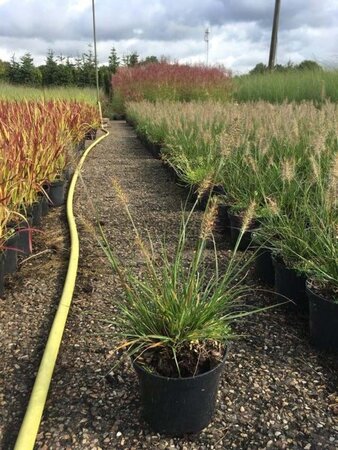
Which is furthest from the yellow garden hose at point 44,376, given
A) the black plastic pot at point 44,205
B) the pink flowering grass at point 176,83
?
the pink flowering grass at point 176,83

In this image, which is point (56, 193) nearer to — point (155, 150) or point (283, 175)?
point (283, 175)

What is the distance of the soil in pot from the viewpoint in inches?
57.0

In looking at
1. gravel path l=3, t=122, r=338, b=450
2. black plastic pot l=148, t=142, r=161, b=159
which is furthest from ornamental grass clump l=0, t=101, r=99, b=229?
black plastic pot l=148, t=142, r=161, b=159

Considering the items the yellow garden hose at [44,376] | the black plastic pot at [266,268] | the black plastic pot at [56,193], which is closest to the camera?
the yellow garden hose at [44,376]

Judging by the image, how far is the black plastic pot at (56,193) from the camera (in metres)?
4.19

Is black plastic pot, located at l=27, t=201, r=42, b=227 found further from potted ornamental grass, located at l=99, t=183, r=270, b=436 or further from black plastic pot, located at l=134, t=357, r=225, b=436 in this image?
black plastic pot, located at l=134, t=357, r=225, b=436

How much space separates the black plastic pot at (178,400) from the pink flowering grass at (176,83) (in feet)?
35.9

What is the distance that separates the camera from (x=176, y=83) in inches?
500

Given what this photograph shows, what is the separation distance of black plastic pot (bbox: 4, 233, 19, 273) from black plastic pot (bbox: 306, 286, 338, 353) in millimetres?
1637

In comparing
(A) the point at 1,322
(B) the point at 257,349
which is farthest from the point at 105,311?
(B) the point at 257,349

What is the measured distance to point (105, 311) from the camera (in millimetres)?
2279

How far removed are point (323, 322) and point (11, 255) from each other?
179cm

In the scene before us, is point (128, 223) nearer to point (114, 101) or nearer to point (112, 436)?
point (112, 436)

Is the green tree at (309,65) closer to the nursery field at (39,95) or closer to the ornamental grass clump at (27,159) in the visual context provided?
the nursery field at (39,95)
